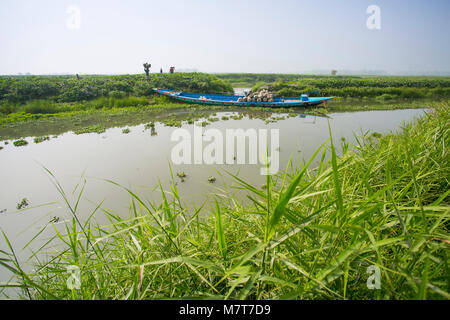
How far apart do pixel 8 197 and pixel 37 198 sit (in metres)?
0.55

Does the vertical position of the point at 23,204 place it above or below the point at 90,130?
below

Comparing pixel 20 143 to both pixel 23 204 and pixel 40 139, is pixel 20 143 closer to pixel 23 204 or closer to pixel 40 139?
pixel 40 139

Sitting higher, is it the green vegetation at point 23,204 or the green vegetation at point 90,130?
the green vegetation at point 90,130

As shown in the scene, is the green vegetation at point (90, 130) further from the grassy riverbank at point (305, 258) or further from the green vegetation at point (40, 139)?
the grassy riverbank at point (305, 258)

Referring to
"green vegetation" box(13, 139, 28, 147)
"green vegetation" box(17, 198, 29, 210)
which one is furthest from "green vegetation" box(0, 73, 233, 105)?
"green vegetation" box(17, 198, 29, 210)

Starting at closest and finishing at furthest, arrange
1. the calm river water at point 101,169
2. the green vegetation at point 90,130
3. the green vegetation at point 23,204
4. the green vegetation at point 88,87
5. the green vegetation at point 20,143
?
the calm river water at point 101,169
the green vegetation at point 23,204
the green vegetation at point 20,143
the green vegetation at point 90,130
the green vegetation at point 88,87

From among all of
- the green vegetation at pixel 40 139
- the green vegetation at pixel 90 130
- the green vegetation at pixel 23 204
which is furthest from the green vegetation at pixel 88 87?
the green vegetation at pixel 23 204

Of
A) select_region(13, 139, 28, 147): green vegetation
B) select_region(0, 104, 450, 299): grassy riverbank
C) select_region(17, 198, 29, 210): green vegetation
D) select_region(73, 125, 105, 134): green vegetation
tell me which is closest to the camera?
select_region(0, 104, 450, 299): grassy riverbank

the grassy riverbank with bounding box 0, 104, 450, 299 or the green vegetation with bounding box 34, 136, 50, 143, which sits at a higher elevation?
the green vegetation with bounding box 34, 136, 50, 143

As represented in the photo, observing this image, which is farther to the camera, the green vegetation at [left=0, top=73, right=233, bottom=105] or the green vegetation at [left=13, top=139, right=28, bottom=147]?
the green vegetation at [left=0, top=73, right=233, bottom=105]

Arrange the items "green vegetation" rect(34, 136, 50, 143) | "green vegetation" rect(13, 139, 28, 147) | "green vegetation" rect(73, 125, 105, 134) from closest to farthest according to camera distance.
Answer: "green vegetation" rect(13, 139, 28, 147)
"green vegetation" rect(34, 136, 50, 143)
"green vegetation" rect(73, 125, 105, 134)

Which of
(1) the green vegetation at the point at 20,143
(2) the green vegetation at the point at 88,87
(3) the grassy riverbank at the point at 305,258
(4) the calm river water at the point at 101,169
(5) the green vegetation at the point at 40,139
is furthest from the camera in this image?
(2) the green vegetation at the point at 88,87

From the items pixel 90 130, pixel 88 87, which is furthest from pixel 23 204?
pixel 88 87

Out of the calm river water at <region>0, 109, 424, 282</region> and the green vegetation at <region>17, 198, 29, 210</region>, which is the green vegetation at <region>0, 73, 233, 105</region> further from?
the green vegetation at <region>17, 198, 29, 210</region>
